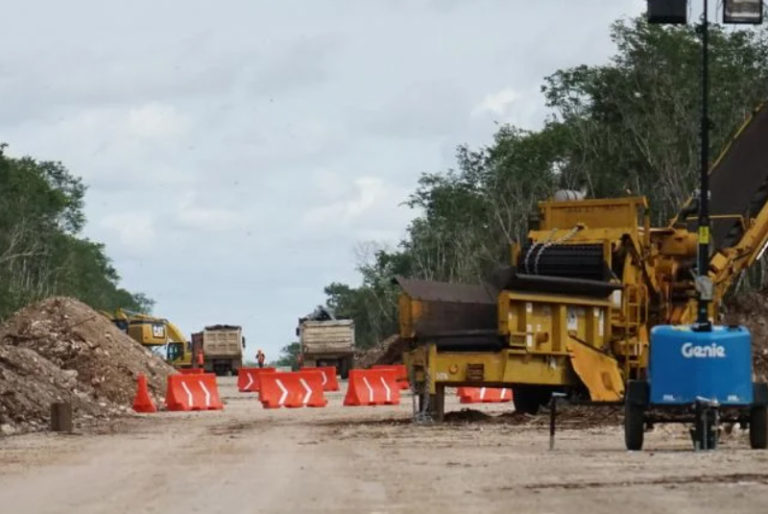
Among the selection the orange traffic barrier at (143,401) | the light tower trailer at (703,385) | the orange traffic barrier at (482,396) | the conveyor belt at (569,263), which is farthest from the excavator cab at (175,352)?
the light tower trailer at (703,385)

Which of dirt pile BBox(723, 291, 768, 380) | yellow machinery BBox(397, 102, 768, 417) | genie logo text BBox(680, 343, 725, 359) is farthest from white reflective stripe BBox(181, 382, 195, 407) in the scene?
genie logo text BBox(680, 343, 725, 359)

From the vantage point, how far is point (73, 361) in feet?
151

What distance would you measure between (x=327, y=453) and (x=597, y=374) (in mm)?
7419

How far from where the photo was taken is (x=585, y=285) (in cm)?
2950

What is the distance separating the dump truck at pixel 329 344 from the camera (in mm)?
86562

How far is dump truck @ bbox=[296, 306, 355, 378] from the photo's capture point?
284ft

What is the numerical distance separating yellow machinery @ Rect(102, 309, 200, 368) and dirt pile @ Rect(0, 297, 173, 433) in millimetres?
51455

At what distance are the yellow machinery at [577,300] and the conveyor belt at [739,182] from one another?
2 cm

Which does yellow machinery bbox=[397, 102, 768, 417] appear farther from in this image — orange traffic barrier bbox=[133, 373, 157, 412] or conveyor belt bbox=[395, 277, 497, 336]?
orange traffic barrier bbox=[133, 373, 157, 412]

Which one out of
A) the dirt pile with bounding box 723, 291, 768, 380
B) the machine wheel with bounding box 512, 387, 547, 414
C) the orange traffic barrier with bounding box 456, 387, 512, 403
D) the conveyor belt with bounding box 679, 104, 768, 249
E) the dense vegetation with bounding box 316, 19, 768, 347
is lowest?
the orange traffic barrier with bounding box 456, 387, 512, 403

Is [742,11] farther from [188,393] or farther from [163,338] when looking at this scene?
[163,338]

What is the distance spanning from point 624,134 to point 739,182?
47815mm

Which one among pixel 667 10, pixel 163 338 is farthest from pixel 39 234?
pixel 667 10

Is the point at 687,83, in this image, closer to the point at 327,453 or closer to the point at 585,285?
the point at 585,285
